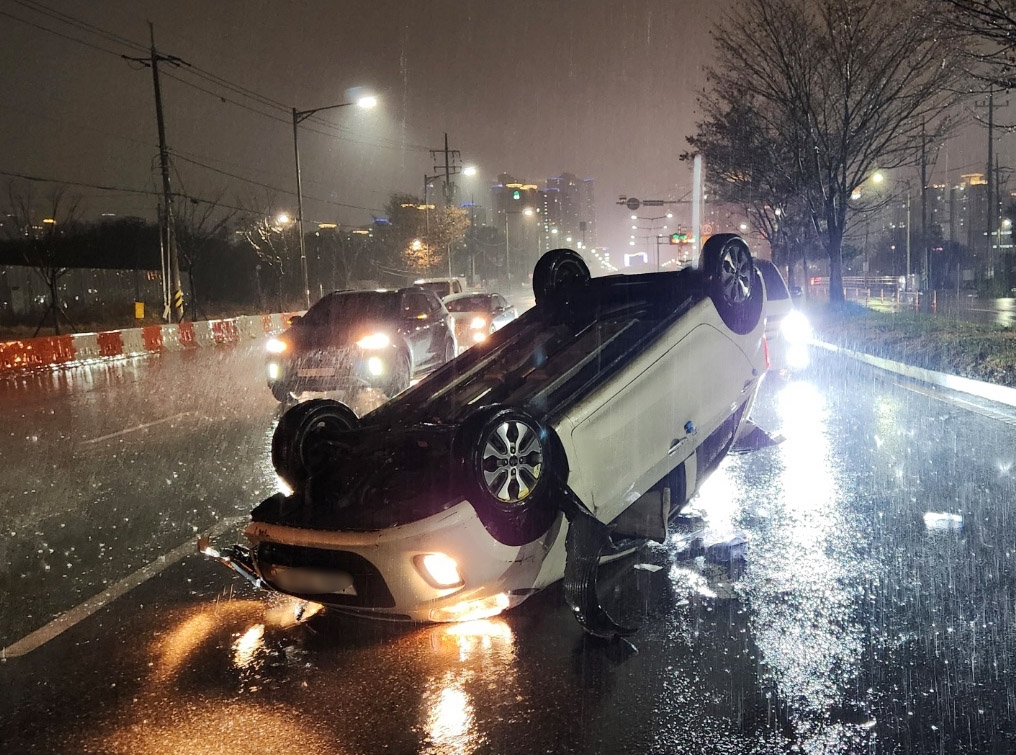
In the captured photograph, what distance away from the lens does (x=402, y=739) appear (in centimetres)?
325

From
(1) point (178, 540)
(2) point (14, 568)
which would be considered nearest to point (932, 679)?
(1) point (178, 540)

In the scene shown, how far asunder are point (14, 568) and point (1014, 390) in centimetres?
1119

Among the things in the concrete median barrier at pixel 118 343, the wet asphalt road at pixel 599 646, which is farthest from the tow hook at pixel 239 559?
the concrete median barrier at pixel 118 343

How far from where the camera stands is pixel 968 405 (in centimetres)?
1107

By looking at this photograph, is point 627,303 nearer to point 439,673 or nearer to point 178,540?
point 439,673

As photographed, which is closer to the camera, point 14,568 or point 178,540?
point 14,568

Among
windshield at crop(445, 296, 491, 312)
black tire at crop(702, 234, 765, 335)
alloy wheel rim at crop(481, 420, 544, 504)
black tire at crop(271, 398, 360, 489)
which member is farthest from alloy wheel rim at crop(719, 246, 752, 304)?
windshield at crop(445, 296, 491, 312)

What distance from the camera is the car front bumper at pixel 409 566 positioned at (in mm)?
3617

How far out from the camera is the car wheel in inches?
482

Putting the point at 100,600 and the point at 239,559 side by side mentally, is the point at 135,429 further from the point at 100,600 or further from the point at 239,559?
the point at 239,559

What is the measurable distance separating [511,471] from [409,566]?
2.08 ft

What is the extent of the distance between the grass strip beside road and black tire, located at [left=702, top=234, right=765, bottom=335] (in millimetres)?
7987

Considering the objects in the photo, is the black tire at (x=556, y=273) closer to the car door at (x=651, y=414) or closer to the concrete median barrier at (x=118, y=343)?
the car door at (x=651, y=414)

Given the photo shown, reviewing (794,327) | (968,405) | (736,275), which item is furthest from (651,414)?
(968,405)
